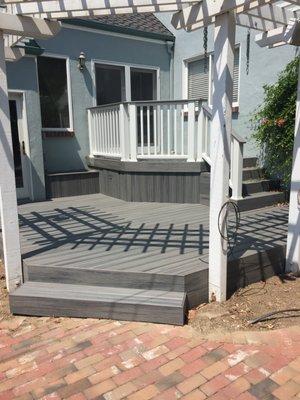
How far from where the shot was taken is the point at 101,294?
10.4ft

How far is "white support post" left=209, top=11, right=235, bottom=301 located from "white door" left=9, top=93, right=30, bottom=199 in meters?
4.54

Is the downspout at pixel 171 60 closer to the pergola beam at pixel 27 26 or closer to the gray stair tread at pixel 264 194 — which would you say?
the gray stair tread at pixel 264 194

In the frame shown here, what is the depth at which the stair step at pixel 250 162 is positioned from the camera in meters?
6.68

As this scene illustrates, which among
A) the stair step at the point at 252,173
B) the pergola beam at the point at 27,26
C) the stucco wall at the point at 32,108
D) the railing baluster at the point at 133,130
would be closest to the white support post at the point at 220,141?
the pergola beam at the point at 27,26

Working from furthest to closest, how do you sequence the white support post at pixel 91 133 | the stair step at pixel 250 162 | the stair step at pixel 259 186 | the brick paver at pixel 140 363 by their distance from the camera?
the white support post at pixel 91 133, the stair step at pixel 250 162, the stair step at pixel 259 186, the brick paver at pixel 140 363

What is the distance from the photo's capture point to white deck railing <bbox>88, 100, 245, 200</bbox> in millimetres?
5466

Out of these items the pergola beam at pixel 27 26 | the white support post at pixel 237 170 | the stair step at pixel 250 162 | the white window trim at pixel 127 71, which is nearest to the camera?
the pergola beam at pixel 27 26

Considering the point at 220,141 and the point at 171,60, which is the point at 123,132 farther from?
the point at 171,60

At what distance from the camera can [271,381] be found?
2279 mm

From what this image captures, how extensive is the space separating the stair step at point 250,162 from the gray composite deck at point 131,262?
173 centimetres

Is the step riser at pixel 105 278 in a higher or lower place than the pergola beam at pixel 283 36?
lower

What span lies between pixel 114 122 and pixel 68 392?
518cm

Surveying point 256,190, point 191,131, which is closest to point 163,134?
point 191,131

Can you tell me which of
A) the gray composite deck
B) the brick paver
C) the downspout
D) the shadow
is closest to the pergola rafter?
the gray composite deck
